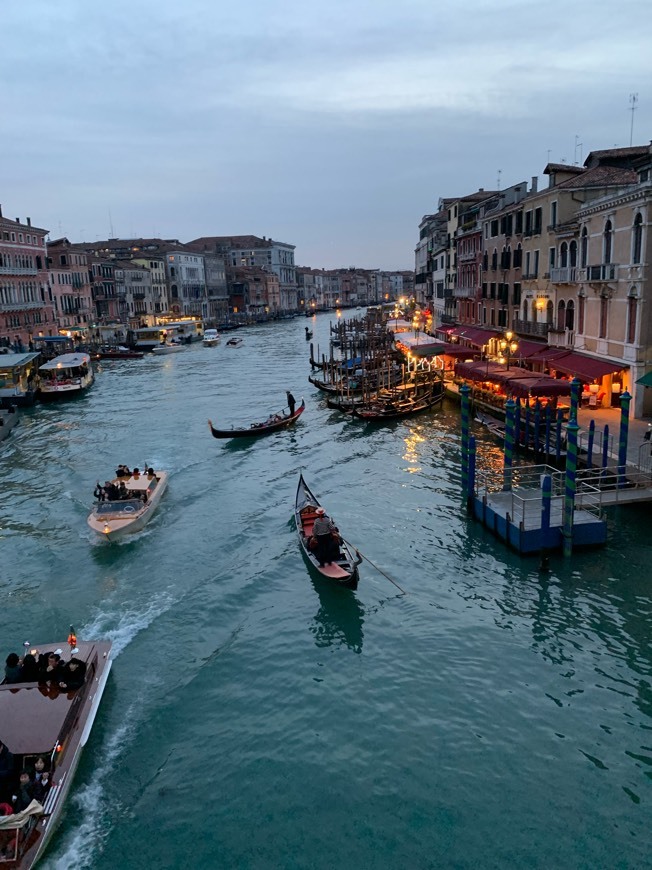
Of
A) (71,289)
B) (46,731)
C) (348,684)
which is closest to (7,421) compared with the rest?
(46,731)

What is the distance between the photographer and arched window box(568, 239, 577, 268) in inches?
1135

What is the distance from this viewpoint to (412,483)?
74.3ft

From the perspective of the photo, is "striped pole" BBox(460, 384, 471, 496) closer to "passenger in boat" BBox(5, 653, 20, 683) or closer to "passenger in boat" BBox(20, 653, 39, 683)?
"passenger in boat" BBox(20, 653, 39, 683)

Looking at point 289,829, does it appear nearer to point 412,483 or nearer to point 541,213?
point 412,483

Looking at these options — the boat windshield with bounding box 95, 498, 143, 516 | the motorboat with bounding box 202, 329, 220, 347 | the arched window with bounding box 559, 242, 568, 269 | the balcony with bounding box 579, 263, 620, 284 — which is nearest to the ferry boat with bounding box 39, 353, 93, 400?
the boat windshield with bounding box 95, 498, 143, 516

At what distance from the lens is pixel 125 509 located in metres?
19.0

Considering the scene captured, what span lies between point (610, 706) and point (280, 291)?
146m

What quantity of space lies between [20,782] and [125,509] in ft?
34.5

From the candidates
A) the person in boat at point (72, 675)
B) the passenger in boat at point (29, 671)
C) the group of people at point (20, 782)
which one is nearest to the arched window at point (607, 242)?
the person in boat at point (72, 675)

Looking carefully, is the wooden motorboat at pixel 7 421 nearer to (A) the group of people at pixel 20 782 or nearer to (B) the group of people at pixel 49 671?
(B) the group of people at pixel 49 671

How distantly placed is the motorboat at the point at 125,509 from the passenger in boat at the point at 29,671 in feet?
22.4

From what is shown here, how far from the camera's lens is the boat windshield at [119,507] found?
19.0m

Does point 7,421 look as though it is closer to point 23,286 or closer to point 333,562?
point 333,562

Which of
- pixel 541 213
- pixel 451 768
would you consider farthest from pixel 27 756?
pixel 541 213
